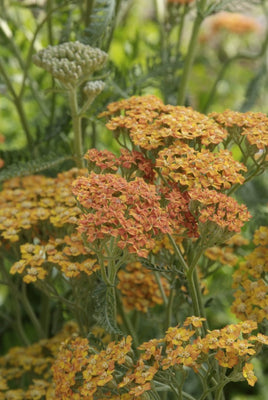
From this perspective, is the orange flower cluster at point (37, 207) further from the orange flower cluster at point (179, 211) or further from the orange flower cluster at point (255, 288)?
the orange flower cluster at point (255, 288)

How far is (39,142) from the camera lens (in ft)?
4.17

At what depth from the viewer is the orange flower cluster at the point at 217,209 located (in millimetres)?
780

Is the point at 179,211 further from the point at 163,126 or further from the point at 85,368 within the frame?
the point at 85,368

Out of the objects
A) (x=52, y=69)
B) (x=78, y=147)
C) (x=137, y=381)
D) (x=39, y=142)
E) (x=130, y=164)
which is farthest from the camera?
(x=39, y=142)

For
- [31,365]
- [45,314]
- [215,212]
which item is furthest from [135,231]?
[45,314]

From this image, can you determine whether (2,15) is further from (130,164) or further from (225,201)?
(225,201)

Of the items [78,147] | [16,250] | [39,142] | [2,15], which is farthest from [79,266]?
[2,15]

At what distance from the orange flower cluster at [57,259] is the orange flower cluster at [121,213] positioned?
12 centimetres

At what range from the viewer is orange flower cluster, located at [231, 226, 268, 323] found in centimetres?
89

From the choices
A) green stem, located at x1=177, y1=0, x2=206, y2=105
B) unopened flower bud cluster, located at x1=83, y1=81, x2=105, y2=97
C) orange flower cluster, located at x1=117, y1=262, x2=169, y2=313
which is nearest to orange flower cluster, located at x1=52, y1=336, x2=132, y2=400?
orange flower cluster, located at x1=117, y1=262, x2=169, y2=313

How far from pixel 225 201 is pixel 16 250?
42 cm

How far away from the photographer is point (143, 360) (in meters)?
0.83

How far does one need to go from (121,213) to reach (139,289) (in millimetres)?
384

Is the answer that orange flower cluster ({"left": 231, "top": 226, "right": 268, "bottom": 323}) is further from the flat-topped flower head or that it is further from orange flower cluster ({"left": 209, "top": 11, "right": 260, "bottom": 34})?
orange flower cluster ({"left": 209, "top": 11, "right": 260, "bottom": 34})
